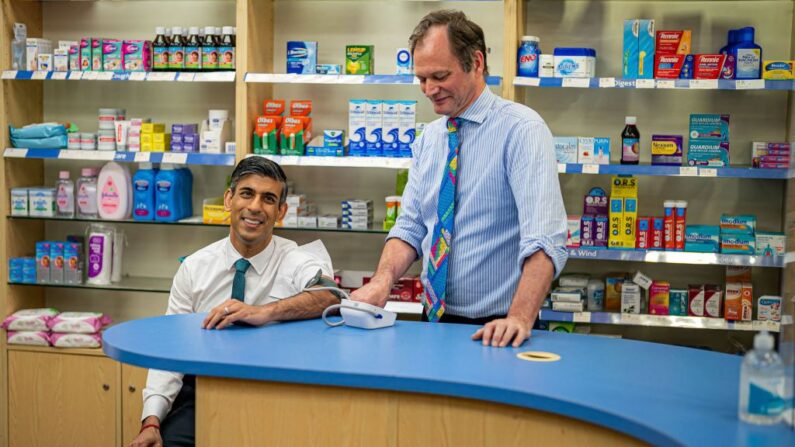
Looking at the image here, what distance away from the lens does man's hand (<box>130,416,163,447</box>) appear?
9.22ft

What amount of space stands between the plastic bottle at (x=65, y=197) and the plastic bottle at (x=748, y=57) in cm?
363

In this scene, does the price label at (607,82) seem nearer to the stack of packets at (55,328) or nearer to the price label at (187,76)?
the price label at (187,76)

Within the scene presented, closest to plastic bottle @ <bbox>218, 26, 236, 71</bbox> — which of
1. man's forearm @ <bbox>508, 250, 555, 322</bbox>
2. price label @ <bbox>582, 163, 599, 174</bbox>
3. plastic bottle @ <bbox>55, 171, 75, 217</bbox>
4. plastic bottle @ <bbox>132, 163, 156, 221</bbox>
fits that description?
plastic bottle @ <bbox>132, 163, 156, 221</bbox>

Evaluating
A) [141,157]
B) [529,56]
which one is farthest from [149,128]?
[529,56]

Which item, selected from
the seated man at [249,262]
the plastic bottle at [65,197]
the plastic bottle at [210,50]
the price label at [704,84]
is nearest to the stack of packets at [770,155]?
the price label at [704,84]

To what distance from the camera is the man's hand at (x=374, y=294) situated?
2855 millimetres

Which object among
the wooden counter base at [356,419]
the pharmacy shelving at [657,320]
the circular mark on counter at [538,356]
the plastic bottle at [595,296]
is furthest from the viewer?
the plastic bottle at [595,296]

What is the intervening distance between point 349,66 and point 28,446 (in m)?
2.75

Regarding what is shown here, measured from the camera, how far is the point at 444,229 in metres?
2.95

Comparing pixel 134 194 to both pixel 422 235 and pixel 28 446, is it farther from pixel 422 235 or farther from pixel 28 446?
pixel 422 235

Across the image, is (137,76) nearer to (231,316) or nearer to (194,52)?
(194,52)

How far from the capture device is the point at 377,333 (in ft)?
8.81

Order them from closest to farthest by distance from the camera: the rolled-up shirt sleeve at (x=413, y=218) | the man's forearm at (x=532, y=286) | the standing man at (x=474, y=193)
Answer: the man's forearm at (x=532, y=286), the standing man at (x=474, y=193), the rolled-up shirt sleeve at (x=413, y=218)

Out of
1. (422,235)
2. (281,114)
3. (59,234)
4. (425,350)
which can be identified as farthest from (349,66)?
(425,350)
